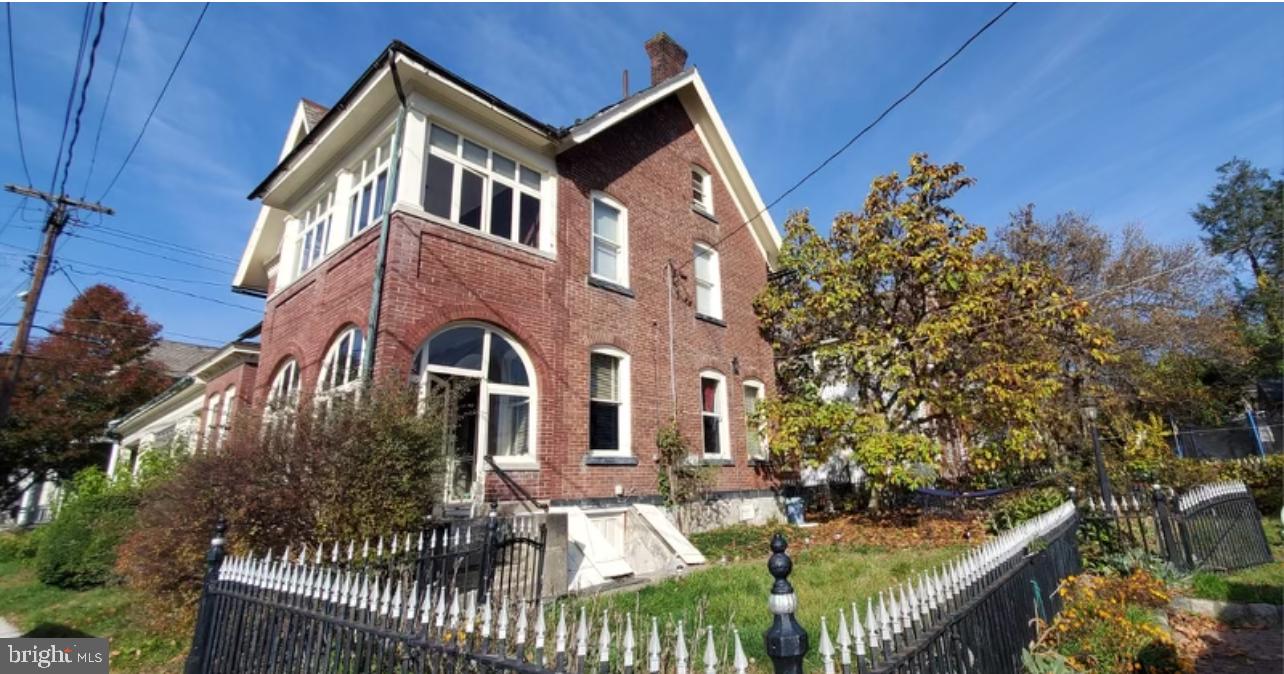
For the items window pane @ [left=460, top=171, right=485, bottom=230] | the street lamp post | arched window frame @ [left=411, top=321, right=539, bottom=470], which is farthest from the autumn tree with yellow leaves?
window pane @ [left=460, top=171, right=485, bottom=230]

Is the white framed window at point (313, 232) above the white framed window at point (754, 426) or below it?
above

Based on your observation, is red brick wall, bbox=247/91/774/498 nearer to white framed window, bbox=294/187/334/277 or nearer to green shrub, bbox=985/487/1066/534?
white framed window, bbox=294/187/334/277

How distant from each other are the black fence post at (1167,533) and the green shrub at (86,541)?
1570 centimetres

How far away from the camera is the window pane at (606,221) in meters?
13.2

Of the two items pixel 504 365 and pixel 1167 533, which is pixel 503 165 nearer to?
pixel 504 365

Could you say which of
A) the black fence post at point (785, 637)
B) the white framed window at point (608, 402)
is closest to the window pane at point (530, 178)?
the white framed window at point (608, 402)

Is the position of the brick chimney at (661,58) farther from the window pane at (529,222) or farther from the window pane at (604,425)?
the window pane at (604,425)

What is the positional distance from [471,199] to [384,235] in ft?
7.43

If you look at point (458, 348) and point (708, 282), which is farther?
point (708, 282)

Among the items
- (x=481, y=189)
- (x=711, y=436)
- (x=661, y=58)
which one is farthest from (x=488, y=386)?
(x=661, y=58)

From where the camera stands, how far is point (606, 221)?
529 inches

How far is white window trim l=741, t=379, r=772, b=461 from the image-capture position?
49.5 ft

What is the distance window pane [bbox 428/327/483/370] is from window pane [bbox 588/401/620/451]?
2492 millimetres

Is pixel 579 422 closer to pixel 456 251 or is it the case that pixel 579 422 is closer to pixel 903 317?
pixel 456 251
